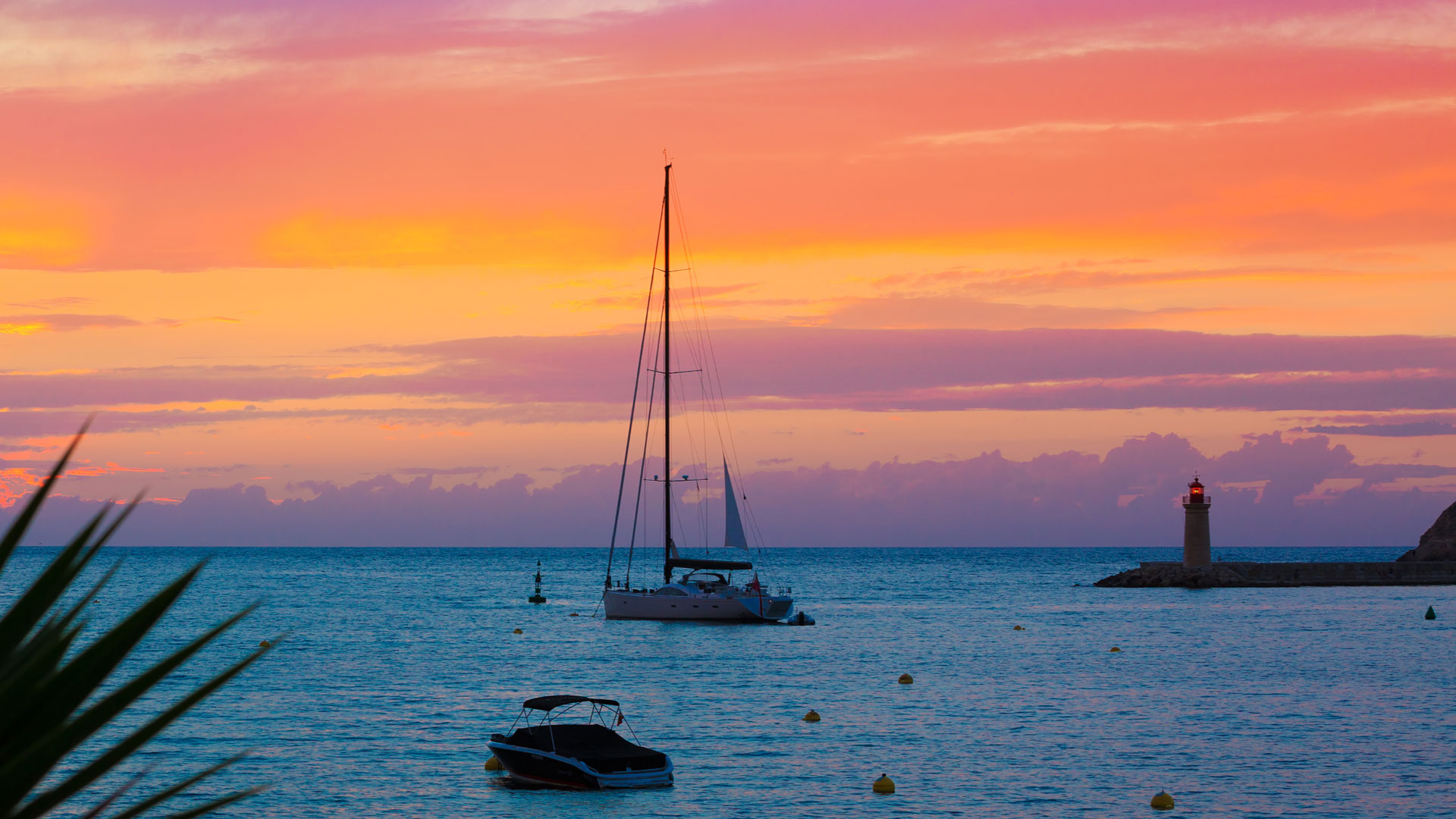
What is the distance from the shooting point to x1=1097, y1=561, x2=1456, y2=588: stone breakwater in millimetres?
127562

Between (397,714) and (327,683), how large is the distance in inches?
422

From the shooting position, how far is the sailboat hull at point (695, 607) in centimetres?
7588

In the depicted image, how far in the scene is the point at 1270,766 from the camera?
1435 inches

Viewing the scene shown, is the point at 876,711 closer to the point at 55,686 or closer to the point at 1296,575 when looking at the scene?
the point at 55,686

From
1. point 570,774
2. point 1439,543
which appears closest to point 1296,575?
point 1439,543

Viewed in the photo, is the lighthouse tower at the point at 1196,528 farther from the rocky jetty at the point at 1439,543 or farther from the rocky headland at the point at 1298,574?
the rocky jetty at the point at 1439,543

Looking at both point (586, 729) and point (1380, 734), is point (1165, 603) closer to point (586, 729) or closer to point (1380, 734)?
point (1380, 734)

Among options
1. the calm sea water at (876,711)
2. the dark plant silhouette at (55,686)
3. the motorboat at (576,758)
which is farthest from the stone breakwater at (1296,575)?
the dark plant silhouette at (55,686)

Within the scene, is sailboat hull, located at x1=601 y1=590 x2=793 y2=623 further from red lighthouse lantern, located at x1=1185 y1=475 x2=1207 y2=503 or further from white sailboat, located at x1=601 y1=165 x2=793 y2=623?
red lighthouse lantern, located at x1=1185 y1=475 x2=1207 y2=503

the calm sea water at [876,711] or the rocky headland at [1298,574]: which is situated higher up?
the rocky headland at [1298,574]

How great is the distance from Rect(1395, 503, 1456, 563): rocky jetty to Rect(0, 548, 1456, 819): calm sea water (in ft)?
168

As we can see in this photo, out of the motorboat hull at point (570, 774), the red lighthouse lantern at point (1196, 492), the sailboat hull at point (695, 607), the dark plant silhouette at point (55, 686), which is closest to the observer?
the dark plant silhouette at point (55, 686)

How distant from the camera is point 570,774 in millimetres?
32344

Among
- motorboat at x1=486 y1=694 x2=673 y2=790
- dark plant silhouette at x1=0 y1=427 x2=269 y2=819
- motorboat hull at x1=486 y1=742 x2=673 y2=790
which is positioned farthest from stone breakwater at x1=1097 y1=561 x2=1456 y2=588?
dark plant silhouette at x1=0 y1=427 x2=269 y2=819
